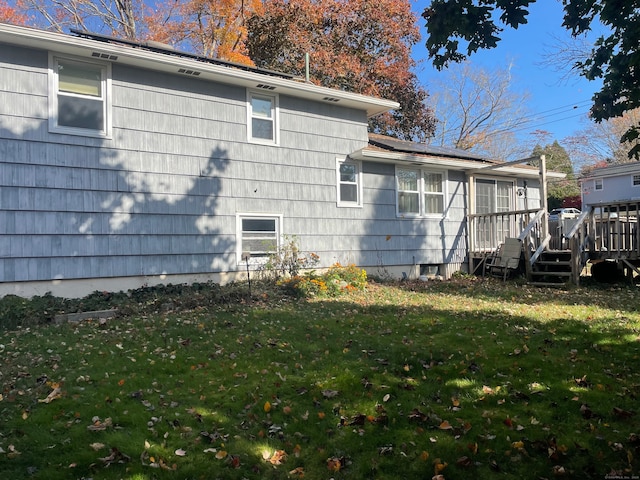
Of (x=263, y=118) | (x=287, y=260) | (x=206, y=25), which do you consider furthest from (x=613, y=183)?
(x=287, y=260)

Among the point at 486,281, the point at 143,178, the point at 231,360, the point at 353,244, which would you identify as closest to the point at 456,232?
the point at 486,281

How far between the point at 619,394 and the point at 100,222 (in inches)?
334

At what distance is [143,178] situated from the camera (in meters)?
9.36

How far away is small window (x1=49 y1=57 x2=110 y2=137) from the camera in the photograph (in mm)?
8562

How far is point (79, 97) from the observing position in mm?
8781

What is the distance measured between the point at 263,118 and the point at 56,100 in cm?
425

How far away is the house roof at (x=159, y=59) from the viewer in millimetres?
8117

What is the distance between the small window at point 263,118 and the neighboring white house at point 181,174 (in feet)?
0.11

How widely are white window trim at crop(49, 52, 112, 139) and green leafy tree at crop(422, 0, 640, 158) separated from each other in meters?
6.94

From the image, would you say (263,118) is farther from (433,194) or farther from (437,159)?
(433,194)

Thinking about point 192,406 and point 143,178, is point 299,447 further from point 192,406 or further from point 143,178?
point 143,178

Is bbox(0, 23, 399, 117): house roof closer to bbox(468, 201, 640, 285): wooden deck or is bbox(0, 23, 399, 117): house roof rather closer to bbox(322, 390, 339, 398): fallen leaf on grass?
bbox(468, 201, 640, 285): wooden deck

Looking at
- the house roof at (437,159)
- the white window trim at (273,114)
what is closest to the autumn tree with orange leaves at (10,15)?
the white window trim at (273,114)

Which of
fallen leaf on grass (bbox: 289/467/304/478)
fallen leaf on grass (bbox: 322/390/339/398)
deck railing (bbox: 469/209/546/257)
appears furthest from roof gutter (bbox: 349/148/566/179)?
fallen leaf on grass (bbox: 289/467/304/478)
